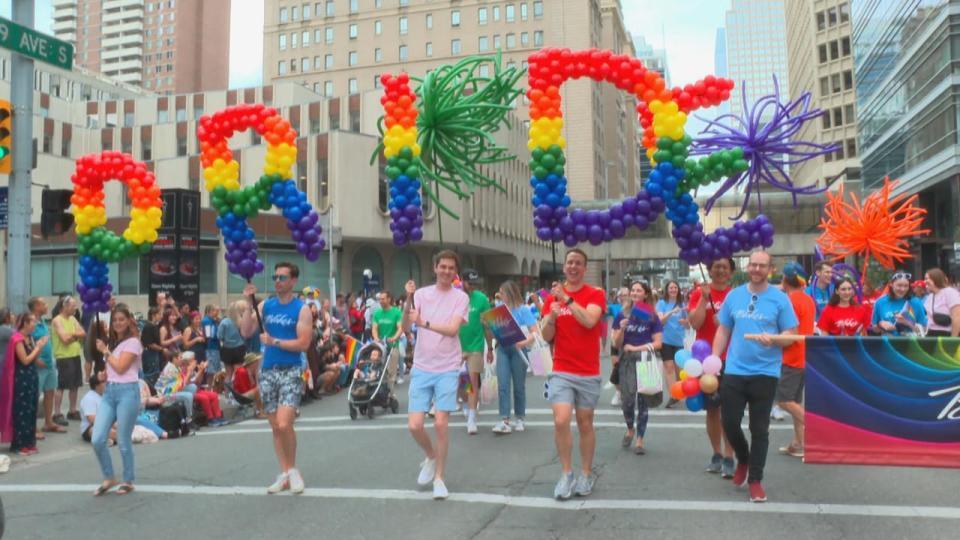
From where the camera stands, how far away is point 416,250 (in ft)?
146

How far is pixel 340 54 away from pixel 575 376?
3248 inches

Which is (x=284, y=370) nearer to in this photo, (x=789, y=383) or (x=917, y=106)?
(x=789, y=383)

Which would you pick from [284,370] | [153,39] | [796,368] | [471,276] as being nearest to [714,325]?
[796,368]

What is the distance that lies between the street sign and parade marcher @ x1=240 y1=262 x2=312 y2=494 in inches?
217

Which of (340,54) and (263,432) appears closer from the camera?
(263,432)

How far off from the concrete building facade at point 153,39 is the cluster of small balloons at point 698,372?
474 feet

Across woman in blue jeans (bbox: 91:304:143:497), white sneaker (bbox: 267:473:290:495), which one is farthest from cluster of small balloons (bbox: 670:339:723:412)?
woman in blue jeans (bbox: 91:304:143:497)

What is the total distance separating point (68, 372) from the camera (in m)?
10.8

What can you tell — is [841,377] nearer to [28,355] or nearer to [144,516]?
[144,516]

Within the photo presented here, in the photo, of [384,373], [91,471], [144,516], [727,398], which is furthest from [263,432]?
[727,398]

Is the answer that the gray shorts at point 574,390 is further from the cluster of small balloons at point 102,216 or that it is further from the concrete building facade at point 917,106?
the concrete building facade at point 917,106

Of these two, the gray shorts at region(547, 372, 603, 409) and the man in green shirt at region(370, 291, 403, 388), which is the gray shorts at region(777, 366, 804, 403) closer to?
the gray shorts at region(547, 372, 603, 409)

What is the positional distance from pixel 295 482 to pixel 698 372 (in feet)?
11.5

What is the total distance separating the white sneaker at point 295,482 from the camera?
648 centimetres
